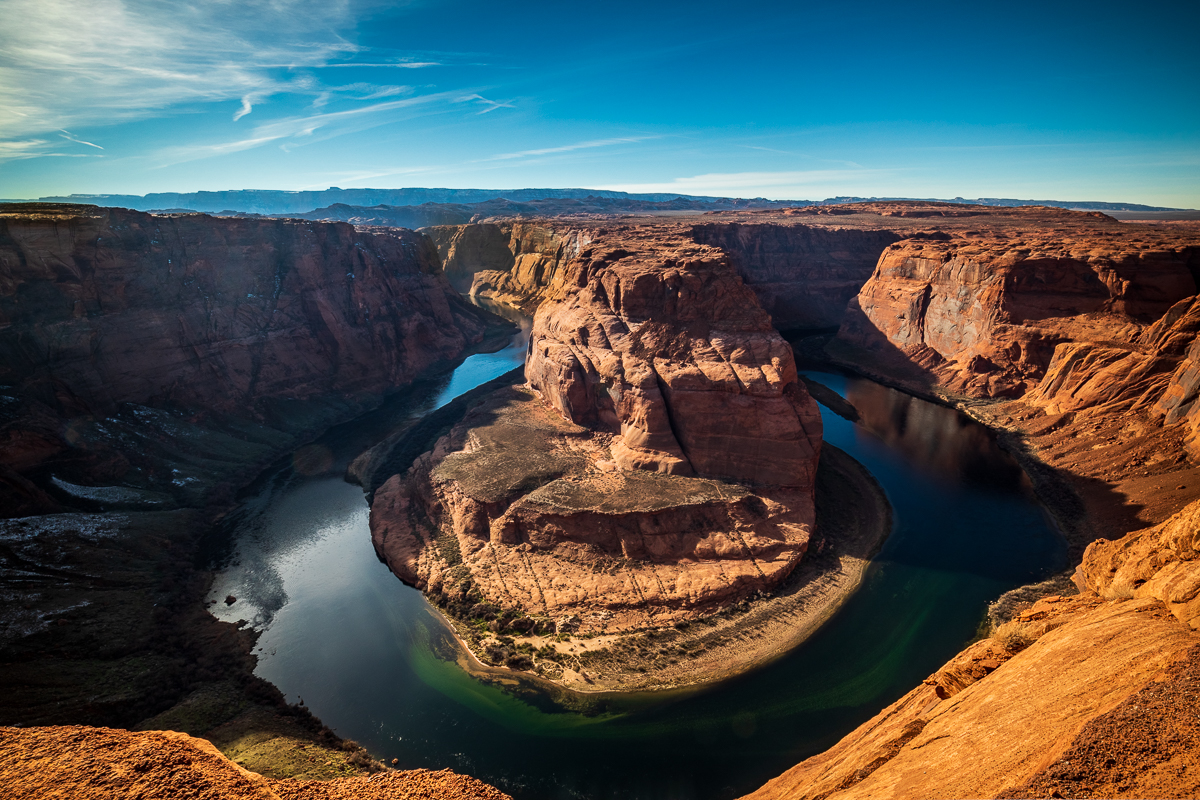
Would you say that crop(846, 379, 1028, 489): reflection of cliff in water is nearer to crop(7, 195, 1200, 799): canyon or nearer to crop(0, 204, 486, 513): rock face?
crop(7, 195, 1200, 799): canyon

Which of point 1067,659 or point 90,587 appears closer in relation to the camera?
point 1067,659

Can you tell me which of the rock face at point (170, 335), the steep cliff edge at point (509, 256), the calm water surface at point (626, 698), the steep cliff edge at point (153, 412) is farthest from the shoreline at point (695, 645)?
the steep cliff edge at point (509, 256)

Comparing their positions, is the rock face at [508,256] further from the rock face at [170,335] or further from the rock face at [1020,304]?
the rock face at [1020,304]

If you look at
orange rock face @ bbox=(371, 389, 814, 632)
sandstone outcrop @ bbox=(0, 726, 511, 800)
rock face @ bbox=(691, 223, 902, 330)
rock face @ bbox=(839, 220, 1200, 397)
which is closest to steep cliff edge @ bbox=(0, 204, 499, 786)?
sandstone outcrop @ bbox=(0, 726, 511, 800)

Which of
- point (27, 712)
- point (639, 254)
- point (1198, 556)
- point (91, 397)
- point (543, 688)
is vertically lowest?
point (543, 688)

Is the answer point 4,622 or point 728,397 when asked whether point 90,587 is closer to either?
point 4,622

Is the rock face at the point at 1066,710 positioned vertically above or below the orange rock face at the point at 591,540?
above

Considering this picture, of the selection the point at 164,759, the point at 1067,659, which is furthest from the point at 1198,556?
the point at 164,759
